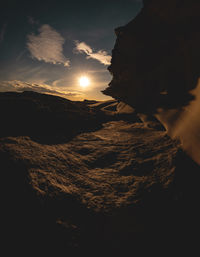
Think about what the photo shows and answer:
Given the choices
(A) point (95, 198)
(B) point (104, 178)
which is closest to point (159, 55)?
(B) point (104, 178)

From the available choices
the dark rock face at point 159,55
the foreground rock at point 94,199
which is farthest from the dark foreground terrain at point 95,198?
the dark rock face at point 159,55

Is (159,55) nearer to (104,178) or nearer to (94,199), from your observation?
A: (104,178)

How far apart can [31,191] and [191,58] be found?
457 centimetres

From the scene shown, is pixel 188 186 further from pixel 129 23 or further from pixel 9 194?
pixel 129 23

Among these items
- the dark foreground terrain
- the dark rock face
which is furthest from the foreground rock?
the dark rock face

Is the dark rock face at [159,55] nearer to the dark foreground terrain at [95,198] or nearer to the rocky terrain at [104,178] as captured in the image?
the rocky terrain at [104,178]

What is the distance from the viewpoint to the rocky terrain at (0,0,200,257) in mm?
1185

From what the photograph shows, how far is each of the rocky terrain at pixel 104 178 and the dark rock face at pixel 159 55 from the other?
Result: 34 mm

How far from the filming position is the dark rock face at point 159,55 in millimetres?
3174

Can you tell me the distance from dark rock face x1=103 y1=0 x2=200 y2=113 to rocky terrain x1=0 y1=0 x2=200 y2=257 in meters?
0.03

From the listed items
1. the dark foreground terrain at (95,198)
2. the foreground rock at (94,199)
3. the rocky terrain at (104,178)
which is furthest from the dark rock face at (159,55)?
the foreground rock at (94,199)

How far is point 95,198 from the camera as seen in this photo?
1460 mm

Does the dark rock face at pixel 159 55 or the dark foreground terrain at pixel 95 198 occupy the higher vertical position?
the dark rock face at pixel 159 55

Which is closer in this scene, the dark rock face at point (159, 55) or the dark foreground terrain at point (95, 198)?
the dark foreground terrain at point (95, 198)
